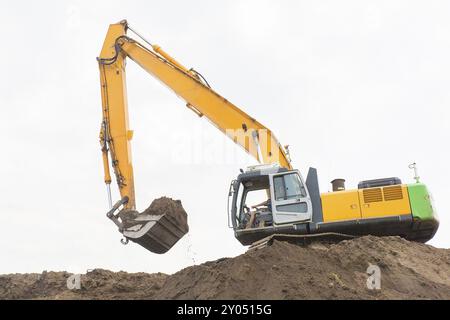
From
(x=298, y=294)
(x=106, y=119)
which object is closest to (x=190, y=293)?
(x=298, y=294)

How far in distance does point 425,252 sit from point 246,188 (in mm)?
3588

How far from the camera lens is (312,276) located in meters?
8.03

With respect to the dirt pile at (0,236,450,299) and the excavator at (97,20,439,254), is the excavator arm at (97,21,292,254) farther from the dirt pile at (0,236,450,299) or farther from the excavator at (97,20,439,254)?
the dirt pile at (0,236,450,299)

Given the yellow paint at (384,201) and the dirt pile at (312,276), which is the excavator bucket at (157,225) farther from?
the yellow paint at (384,201)

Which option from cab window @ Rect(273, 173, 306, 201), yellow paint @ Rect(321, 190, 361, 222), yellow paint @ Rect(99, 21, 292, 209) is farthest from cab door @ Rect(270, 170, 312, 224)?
yellow paint @ Rect(99, 21, 292, 209)

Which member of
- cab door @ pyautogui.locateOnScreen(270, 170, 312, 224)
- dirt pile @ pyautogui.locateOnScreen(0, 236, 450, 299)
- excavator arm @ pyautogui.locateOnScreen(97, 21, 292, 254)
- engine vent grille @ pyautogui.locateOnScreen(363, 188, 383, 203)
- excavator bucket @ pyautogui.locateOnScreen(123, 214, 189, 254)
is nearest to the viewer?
dirt pile @ pyautogui.locateOnScreen(0, 236, 450, 299)

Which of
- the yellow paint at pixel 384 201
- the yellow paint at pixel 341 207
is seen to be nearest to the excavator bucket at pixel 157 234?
the yellow paint at pixel 341 207

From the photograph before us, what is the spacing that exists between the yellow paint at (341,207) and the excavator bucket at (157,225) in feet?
9.44

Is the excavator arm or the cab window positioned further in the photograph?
the excavator arm

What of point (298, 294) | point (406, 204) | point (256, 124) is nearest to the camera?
point (298, 294)

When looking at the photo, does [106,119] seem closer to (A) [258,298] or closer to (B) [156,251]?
(B) [156,251]

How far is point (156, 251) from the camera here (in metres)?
10.8

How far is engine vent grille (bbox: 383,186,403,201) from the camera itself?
33.6ft

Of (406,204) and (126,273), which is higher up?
(406,204)
